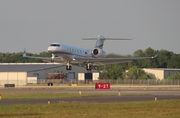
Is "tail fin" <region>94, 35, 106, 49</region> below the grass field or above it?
above

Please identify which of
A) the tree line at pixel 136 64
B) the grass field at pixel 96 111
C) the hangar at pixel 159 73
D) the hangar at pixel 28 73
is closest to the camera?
the grass field at pixel 96 111

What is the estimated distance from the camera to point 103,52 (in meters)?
70.6

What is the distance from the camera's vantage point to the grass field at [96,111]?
29828 millimetres

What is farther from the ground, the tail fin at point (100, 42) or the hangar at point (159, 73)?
the tail fin at point (100, 42)

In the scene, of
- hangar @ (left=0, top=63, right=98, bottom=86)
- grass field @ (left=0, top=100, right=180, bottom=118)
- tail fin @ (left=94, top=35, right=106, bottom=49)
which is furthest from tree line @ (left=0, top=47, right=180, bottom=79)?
grass field @ (left=0, top=100, right=180, bottom=118)

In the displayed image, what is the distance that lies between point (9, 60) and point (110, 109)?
125161 millimetres

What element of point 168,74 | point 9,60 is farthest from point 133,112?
point 9,60

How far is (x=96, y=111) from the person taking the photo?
3238cm

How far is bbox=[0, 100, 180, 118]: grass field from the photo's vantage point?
29.8 m

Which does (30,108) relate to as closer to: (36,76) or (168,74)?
(36,76)

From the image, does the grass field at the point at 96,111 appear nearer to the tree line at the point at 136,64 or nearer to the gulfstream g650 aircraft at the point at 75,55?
the gulfstream g650 aircraft at the point at 75,55

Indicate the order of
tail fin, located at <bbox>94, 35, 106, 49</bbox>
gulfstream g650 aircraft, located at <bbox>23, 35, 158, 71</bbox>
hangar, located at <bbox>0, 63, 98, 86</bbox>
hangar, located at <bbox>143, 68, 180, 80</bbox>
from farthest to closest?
hangar, located at <bbox>143, 68, 180, 80</bbox>
hangar, located at <bbox>0, 63, 98, 86</bbox>
tail fin, located at <bbox>94, 35, 106, 49</bbox>
gulfstream g650 aircraft, located at <bbox>23, 35, 158, 71</bbox>

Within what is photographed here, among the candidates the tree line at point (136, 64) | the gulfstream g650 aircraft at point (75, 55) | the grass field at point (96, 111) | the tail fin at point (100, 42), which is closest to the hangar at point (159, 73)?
the tree line at point (136, 64)

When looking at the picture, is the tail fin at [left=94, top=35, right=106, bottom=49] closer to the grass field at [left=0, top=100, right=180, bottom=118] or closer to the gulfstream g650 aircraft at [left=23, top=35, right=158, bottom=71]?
the gulfstream g650 aircraft at [left=23, top=35, right=158, bottom=71]
